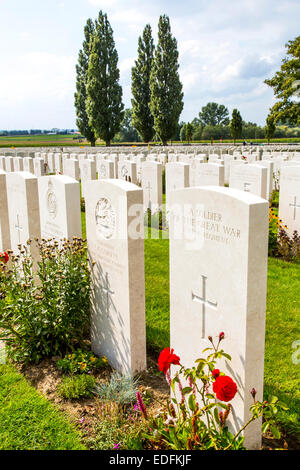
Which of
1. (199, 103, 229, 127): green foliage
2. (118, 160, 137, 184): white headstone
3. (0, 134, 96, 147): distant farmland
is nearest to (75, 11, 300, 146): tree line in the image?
(0, 134, 96, 147): distant farmland

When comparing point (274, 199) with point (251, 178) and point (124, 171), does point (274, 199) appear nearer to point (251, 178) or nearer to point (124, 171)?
point (251, 178)

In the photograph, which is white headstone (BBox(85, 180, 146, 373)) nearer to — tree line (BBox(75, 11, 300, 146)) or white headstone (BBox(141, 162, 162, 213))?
white headstone (BBox(141, 162, 162, 213))

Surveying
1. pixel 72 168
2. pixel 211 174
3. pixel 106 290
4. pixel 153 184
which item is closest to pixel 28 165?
pixel 72 168

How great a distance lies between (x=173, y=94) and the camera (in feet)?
133

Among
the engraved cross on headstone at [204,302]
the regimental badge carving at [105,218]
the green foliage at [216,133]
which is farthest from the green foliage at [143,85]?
the engraved cross on headstone at [204,302]

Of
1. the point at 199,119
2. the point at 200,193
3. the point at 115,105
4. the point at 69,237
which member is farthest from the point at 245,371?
the point at 199,119

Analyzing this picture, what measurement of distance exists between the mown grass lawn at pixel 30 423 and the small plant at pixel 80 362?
34 cm

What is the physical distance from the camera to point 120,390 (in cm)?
342

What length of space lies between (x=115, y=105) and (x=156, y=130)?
4.70 m

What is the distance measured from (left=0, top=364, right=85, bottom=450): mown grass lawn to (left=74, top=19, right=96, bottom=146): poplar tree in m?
40.8

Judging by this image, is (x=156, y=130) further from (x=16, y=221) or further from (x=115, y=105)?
(x=16, y=221)

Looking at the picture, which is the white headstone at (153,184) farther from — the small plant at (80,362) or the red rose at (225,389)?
the red rose at (225,389)

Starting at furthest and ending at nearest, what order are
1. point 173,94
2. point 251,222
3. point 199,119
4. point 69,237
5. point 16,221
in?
point 199,119
point 173,94
point 16,221
point 69,237
point 251,222

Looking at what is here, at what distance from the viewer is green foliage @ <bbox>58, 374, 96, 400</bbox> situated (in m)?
3.48
